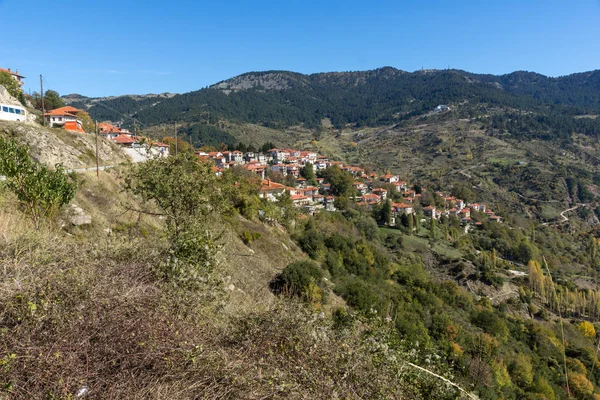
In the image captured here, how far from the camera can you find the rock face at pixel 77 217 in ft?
31.1

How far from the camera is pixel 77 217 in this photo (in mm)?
9656

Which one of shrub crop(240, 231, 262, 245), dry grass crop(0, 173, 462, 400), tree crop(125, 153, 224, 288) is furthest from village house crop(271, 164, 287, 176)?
dry grass crop(0, 173, 462, 400)

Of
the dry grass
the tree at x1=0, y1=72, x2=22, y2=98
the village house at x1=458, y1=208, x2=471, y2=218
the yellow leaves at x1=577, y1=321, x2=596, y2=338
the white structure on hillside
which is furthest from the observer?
the village house at x1=458, y1=208, x2=471, y2=218

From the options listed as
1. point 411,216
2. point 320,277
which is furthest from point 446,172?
point 320,277

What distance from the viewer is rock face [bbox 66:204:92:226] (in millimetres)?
9476

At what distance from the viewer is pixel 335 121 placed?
587ft

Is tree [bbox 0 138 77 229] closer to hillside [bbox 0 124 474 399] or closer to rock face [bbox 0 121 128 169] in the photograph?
hillside [bbox 0 124 474 399]

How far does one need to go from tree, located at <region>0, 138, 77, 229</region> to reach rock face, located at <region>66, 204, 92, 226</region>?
149cm

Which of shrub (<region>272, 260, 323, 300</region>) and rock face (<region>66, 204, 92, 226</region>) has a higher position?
rock face (<region>66, 204, 92, 226</region>)

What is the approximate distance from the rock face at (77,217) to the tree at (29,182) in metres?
1.49

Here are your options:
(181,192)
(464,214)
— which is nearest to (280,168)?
(464,214)

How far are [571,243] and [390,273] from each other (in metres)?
54.6

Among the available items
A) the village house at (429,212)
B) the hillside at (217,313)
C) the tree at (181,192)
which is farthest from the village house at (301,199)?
the tree at (181,192)

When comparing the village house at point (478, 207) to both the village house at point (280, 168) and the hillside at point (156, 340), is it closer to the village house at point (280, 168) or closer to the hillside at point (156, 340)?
the village house at point (280, 168)
